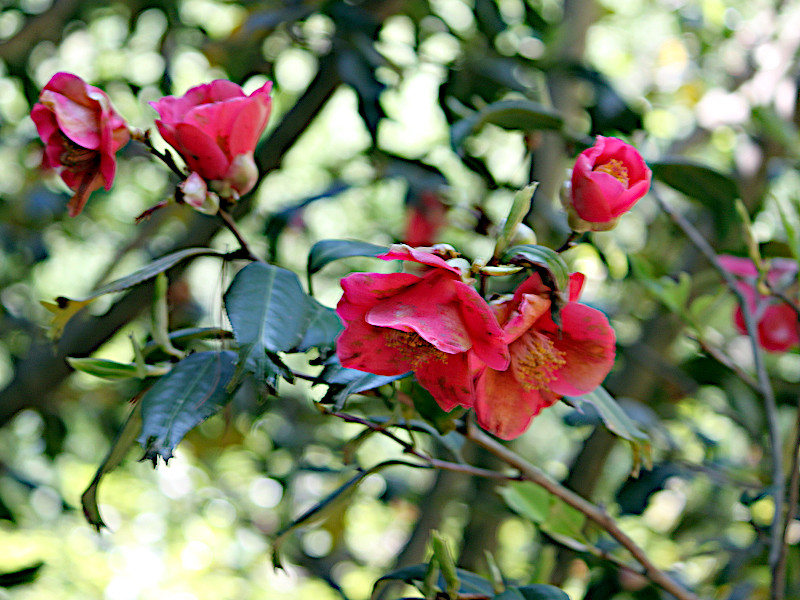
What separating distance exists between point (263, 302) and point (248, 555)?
9.50ft

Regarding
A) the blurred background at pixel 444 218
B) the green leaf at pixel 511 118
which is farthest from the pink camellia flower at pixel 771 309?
the green leaf at pixel 511 118

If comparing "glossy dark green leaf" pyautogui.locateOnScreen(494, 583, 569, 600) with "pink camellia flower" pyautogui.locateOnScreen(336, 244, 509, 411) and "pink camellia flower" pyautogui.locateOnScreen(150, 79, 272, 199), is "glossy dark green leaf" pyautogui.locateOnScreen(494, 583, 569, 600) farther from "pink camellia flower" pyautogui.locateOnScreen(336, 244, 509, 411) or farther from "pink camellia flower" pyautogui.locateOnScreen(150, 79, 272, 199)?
"pink camellia flower" pyautogui.locateOnScreen(150, 79, 272, 199)

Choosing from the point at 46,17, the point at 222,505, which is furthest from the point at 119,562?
the point at 46,17

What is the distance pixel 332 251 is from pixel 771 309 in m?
0.69

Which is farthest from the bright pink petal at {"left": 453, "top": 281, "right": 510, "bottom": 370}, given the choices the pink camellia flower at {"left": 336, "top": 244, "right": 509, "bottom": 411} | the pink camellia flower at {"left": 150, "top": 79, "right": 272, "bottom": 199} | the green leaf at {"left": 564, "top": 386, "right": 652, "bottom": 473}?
the pink camellia flower at {"left": 150, "top": 79, "right": 272, "bottom": 199}

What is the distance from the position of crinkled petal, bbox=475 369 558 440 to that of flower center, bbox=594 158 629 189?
15 centimetres

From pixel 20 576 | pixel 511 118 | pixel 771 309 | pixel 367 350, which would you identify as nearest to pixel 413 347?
pixel 367 350

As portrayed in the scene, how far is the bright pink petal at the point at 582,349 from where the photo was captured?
0.47 m

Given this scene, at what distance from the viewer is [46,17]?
141 centimetres

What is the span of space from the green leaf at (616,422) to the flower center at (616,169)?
158 millimetres

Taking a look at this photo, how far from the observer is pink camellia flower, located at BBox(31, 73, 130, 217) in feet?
1.69

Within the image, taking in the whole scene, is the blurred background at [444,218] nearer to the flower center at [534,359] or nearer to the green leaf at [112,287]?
the green leaf at [112,287]

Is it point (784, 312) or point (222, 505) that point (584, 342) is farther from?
Answer: point (222, 505)

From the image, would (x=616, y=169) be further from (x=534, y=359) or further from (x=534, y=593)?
(x=534, y=593)
